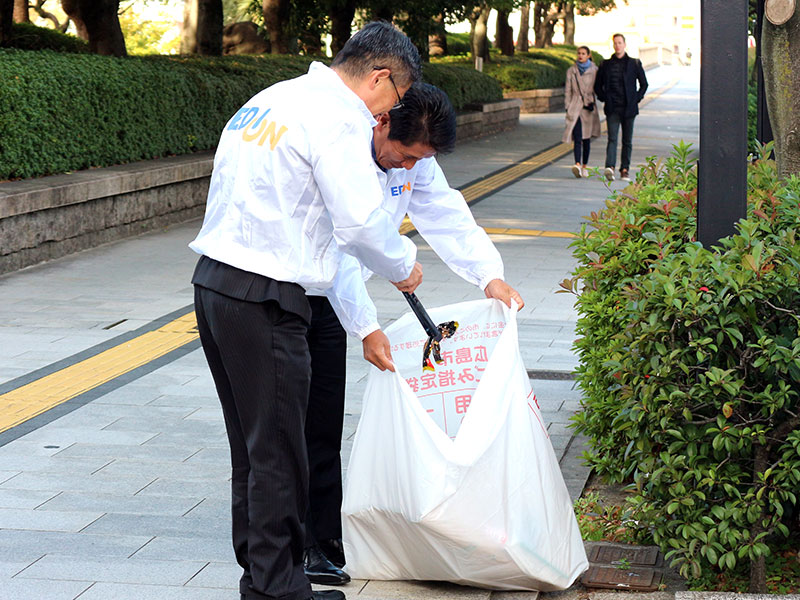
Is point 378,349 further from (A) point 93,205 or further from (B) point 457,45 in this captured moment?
(B) point 457,45

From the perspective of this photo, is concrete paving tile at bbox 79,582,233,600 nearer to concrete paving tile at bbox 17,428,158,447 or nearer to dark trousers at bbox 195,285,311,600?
dark trousers at bbox 195,285,311,600

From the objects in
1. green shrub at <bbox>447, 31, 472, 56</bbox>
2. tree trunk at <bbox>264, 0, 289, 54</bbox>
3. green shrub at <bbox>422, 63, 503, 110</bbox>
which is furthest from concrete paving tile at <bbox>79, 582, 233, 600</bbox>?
green shrub at <bbox>447, 31, 472, 56</bbox>

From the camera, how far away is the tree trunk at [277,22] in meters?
18.6

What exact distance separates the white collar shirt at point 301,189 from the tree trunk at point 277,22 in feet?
53.4

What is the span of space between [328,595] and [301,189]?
3.60 feet

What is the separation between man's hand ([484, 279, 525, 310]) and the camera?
3355 mm

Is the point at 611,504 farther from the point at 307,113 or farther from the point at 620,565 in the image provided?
the point at 307,113

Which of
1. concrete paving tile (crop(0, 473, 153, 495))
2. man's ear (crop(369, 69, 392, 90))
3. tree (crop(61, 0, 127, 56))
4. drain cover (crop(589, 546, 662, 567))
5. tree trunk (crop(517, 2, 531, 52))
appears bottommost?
drain cover (crop(589, 546, 662, 567))

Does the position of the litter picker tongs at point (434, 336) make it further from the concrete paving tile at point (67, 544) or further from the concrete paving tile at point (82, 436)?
the concrete paving tile at point (82, 436)

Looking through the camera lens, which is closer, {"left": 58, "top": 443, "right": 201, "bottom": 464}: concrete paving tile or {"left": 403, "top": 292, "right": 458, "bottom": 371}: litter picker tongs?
{"left": 403, "top": 292, "right": 458, "bottom": 371}: litter picker tongs

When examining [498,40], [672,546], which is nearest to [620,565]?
[672,546]

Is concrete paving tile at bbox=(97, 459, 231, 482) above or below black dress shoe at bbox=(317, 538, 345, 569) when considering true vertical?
below

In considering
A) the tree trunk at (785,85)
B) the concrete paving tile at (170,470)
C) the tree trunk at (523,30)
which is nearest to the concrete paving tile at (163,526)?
the concrete paving tile at (170,470)

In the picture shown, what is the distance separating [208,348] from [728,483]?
1.40 m
